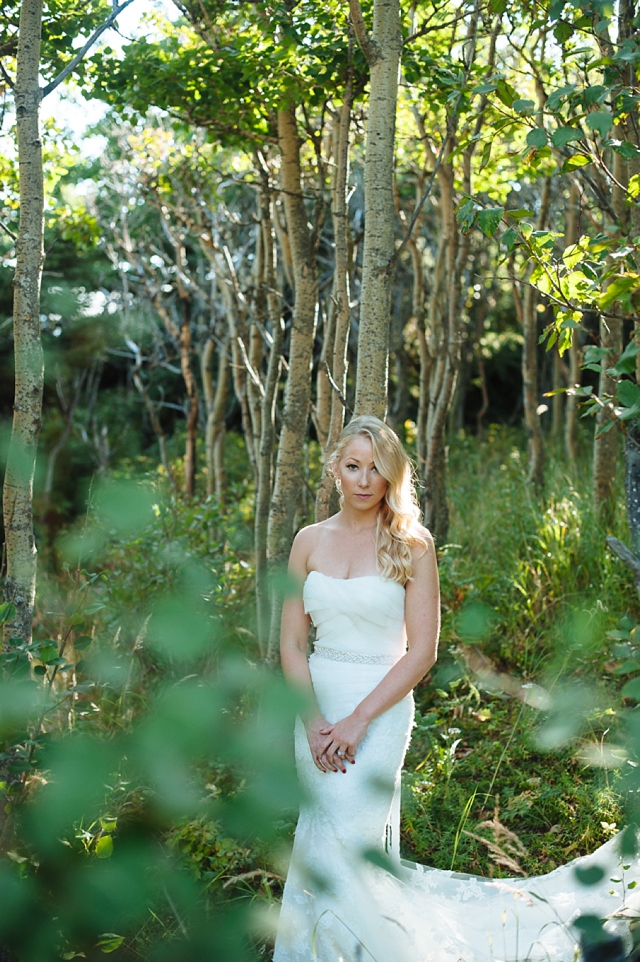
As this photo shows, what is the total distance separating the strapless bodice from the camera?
8.75 ft

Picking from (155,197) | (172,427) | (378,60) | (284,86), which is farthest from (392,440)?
(172,427)

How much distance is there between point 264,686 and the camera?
3.50ft

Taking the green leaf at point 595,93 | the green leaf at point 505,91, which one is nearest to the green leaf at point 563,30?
the green leaf at point 505,91

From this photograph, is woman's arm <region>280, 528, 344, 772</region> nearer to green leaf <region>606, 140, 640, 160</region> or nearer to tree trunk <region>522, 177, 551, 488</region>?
green leaf <region>606, 140, 640, 160</region>

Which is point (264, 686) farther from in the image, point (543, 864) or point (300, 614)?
point (543, 864)

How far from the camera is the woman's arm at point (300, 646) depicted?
257cm

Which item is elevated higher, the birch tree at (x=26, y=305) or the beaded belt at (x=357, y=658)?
the birch tree at (x=26, y=305)

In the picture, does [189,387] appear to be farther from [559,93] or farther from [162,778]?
[162,778]

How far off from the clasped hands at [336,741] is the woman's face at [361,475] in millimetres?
719

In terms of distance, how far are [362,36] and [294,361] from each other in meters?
1.53

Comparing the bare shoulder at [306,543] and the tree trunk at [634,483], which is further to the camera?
the tree trunk at [634,483]

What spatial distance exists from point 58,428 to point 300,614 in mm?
9281

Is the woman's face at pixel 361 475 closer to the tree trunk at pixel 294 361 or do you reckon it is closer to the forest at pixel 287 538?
the forest at pixel 287 538

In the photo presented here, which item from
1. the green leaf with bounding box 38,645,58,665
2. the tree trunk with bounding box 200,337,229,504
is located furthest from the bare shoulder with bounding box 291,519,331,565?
the tree trunk with bounding box 200,337,229,504
